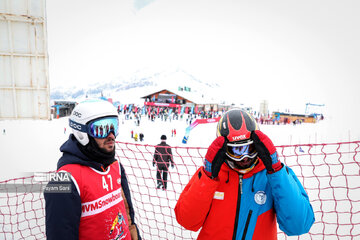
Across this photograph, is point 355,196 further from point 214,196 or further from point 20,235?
point 20,235

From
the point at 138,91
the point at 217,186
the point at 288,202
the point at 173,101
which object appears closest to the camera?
the point at 288,202

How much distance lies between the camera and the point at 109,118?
5.12 feet

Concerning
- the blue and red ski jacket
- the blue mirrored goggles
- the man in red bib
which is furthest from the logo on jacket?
the blue mirrored goggles

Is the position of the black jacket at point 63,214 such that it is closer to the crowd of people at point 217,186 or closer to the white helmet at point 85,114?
the crowd of people at point 217,186

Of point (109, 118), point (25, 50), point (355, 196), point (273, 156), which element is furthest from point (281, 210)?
point (25, 50)

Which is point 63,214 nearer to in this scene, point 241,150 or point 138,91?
point 241,150

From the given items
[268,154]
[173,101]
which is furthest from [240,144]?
[173,101]

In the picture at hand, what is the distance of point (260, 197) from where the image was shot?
146cm

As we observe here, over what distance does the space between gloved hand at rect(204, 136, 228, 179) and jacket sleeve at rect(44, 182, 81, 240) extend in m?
0.88

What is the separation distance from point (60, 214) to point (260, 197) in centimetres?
132

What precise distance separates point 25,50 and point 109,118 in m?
4.93

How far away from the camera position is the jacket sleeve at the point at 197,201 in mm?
1398

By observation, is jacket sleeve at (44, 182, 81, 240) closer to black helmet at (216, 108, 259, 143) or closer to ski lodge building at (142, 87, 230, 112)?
black helmet at (216, 108, 259, 143)

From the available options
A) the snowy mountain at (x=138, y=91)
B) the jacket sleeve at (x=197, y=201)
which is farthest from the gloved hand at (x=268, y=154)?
the snowy mountain at (x=138, y=91)
